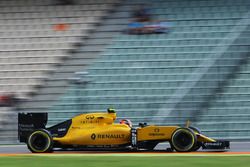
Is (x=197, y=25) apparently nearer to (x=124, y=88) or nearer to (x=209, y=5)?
(x=209, y=5)

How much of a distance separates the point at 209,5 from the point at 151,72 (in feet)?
11.2

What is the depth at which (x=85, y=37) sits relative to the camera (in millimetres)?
21156

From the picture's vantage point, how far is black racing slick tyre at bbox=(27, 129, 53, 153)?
13008 mm

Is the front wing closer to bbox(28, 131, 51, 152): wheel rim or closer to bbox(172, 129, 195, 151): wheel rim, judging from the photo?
bbox(172, 129, 195, 151): wheel rim

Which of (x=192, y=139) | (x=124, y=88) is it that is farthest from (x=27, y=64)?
(x=192, y=139)

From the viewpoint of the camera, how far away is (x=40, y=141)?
1312 cm

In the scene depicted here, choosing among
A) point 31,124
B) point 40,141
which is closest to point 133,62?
point 31,124

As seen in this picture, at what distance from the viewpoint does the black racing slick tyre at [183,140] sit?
40.9ft

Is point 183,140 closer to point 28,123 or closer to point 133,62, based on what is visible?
point 28,123

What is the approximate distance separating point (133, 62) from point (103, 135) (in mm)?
7207

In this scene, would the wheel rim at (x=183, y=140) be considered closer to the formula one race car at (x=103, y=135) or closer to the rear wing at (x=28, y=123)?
the formula one race car at (x=103, y=135)

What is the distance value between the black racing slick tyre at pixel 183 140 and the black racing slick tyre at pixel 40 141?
2.54m

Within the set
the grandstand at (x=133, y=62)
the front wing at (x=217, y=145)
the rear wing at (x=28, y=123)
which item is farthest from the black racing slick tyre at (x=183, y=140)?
the grandstand at (x=133, y=62)

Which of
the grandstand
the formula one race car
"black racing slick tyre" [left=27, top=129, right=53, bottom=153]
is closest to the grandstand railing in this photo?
the grandstand
